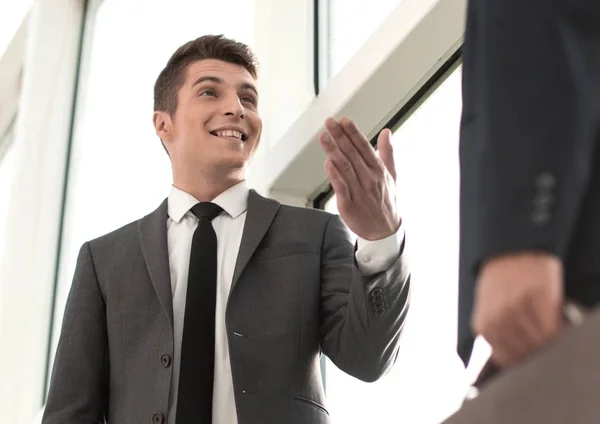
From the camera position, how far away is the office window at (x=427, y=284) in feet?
8.73

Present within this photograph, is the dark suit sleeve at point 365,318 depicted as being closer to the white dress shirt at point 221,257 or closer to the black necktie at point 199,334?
the white dress shirt at point 221,257

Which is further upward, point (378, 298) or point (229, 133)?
point (229, 133)

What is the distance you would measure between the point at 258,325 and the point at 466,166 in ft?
3.67

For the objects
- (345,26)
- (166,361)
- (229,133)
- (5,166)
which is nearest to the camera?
(166,361)

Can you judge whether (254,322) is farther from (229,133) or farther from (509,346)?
(509,346)

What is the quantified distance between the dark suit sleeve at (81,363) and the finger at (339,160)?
67 centimetres

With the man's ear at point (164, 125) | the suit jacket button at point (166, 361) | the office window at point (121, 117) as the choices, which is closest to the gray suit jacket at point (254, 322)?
the suit jacket button at point (166, 361)

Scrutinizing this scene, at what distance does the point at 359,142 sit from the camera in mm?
1910

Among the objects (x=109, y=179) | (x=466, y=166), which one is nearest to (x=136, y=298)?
(x=466, y=166)

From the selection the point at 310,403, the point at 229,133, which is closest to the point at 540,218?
the point at 310,403

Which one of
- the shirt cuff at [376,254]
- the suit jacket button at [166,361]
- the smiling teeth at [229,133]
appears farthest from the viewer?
the smiling teeth at [229,133]

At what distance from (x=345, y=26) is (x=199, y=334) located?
155cm

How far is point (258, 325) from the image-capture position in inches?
85.0

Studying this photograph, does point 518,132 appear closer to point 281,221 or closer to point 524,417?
point 524,417
